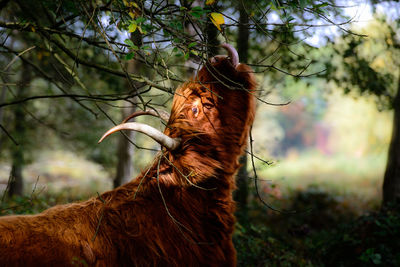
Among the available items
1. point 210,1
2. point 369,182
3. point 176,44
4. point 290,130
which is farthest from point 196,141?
point 290,130

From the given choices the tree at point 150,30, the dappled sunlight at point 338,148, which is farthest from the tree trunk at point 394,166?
the tree at point 150,30

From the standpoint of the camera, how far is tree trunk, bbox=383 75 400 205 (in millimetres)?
7483

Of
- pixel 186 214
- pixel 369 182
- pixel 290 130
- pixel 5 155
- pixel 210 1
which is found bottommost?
pixel 186 214

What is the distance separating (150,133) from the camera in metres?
2.37

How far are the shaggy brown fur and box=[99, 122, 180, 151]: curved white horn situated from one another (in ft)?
0.35

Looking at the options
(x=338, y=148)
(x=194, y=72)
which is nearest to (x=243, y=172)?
(x=194, y=72)

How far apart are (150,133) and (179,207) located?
659mm

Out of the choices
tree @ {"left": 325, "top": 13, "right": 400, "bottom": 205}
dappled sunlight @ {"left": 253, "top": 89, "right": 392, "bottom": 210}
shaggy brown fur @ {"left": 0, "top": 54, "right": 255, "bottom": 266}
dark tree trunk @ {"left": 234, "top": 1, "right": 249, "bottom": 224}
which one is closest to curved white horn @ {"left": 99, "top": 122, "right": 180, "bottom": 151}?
shaggy brown fur @ {"left": 0, "top": 54, "right": 255, "bottom": 266}

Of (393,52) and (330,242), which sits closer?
(330,242)

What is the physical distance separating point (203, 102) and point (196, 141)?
32cm

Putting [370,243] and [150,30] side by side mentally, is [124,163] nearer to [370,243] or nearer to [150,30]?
[150,30]

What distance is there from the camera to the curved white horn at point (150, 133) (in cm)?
→ 229

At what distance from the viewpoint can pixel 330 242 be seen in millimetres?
5863

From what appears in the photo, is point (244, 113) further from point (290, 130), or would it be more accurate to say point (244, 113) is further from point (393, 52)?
point (290, 130)
